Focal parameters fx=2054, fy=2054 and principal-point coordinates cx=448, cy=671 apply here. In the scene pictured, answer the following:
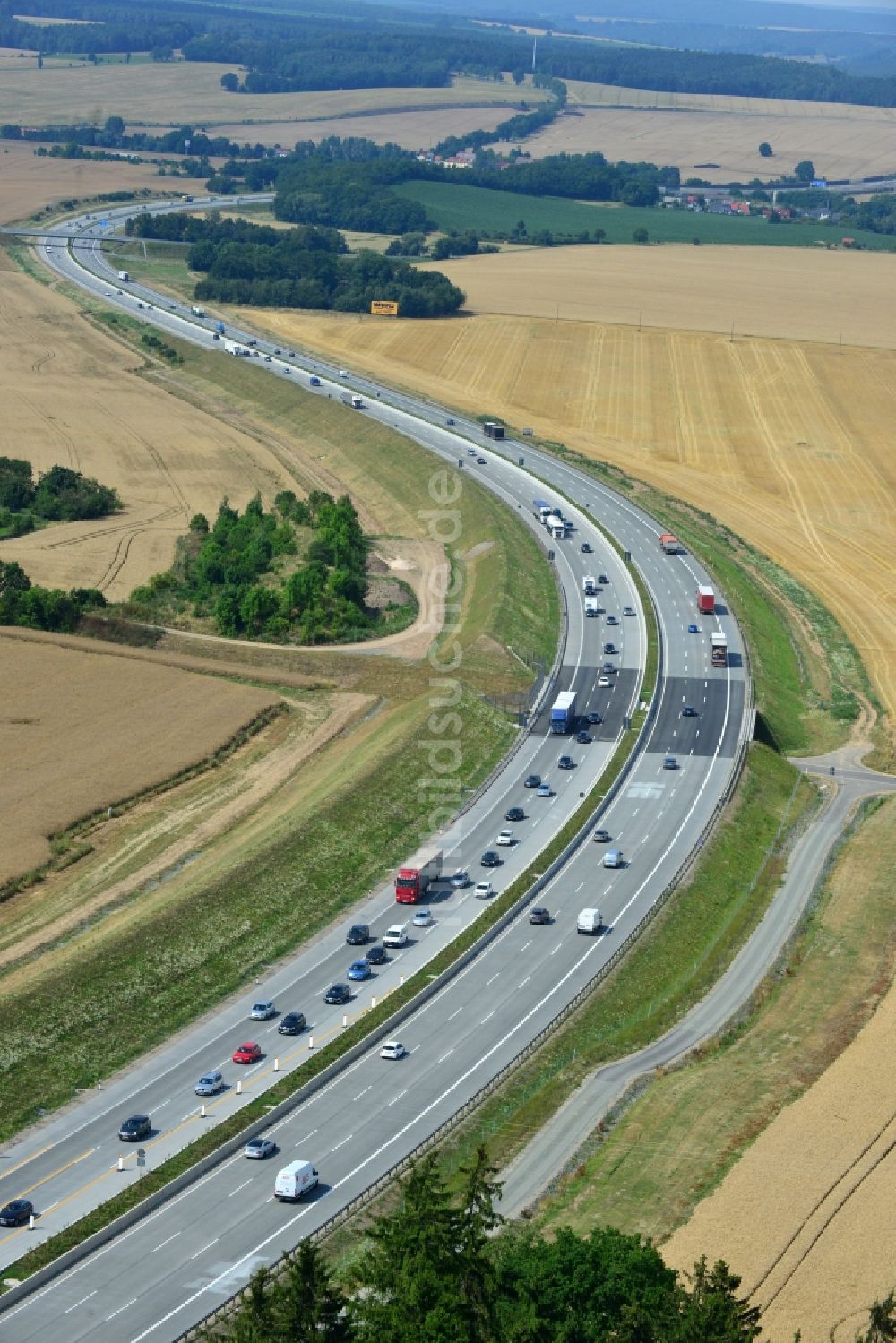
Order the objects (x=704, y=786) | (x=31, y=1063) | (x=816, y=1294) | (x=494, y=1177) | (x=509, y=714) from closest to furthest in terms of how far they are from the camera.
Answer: (x=816, y=1294) → (x=494, y=1177) → (x=31, y=1063) → (x=704, y=786) → (x=509, y=714)

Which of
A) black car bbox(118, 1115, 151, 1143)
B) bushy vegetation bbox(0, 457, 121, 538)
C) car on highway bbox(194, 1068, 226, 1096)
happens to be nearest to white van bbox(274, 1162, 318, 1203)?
black car bbox(118, 1115, 151, 1143)

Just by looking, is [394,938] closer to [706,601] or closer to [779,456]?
[706,601]

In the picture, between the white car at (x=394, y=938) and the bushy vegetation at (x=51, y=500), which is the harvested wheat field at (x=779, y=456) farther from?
the white car at (x=394, y=938)

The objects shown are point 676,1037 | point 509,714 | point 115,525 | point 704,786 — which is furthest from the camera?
point 115,525

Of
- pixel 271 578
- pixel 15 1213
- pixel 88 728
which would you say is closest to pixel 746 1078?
pixel 15 1213

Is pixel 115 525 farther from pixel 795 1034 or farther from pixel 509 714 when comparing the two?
pixel 795 1034

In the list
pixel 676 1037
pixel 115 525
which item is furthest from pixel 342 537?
pixel 676 1037

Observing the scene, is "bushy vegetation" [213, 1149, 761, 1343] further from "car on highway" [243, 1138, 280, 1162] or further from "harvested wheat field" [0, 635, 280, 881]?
"harvested wheat field" [0, 635, 280, 881]

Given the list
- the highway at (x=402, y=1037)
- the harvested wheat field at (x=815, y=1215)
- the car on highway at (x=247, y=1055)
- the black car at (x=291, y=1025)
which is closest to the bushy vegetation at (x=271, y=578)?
the highway at (x=402, y=1037)
